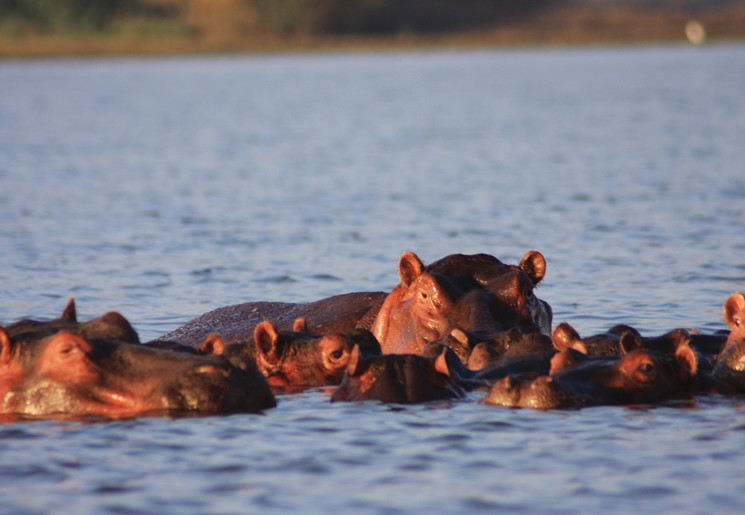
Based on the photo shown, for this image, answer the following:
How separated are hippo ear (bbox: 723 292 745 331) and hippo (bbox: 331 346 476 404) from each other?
174 cm

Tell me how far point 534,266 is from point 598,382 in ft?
5.54

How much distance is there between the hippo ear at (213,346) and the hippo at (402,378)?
754mm

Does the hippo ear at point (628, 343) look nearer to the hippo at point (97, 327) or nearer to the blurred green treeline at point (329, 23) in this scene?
the hippo at point (97, 327)

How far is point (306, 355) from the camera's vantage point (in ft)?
27.5

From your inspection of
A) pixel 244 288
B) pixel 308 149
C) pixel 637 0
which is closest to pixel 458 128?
pixel 308 149

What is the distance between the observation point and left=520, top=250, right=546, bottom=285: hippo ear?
903 centimetres

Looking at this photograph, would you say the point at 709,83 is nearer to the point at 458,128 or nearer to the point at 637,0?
the point at 458,128

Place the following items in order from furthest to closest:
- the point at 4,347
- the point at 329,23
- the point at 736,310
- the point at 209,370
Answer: the point at 329,23 → the point at 736,310 → the point at 4,347 → the point at 209,370

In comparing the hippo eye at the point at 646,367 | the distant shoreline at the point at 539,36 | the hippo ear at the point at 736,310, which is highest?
the distant shoreline at the point at 539,36

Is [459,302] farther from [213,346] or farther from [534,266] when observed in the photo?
[213,346]

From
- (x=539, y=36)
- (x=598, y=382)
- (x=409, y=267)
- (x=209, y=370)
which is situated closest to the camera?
(x=209, y=370)

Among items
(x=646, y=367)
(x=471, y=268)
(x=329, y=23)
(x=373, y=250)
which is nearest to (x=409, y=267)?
(x=471, y=268)

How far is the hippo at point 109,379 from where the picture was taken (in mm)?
7125

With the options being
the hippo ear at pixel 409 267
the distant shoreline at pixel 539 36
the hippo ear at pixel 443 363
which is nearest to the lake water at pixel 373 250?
the hippo ear at pixel 443 363
